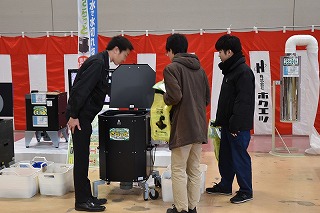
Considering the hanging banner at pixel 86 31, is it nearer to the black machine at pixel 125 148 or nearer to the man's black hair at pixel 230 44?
the black machine at pixel 125 148

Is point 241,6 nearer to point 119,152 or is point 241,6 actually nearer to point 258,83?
point 258,83

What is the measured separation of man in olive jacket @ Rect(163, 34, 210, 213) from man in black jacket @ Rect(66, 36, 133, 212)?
0.58 metres

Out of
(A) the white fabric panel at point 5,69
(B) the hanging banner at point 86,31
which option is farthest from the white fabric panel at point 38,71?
(B) the hanging banner at point 86,31

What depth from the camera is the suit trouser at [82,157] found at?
3.59 metres

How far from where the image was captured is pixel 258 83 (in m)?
7.16

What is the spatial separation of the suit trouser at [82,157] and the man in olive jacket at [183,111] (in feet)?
2.65

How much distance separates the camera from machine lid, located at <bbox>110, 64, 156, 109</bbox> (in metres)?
4.31

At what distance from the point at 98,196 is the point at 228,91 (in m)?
1.71

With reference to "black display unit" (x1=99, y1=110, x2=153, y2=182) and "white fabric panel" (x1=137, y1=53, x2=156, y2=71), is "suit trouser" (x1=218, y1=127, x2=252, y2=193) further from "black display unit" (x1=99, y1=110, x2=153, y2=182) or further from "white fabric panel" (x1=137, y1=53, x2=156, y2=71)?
"white fabric panel" (x1=137, y1=53, x2=156, y2=71)

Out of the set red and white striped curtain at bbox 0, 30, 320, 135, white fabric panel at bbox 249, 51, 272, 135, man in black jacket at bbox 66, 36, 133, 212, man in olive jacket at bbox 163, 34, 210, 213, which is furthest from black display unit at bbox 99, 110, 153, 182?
white fabric panel at bbox 249, 51, 272, 135

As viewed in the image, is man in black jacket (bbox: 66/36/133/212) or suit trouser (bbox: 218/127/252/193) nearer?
man in black jacket (bbox: 66/36/133/212)

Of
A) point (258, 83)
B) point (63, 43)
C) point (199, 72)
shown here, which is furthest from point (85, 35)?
point (258, 83)

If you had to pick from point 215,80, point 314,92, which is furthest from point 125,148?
point 215,80

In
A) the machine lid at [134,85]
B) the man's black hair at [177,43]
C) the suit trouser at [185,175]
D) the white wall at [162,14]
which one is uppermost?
the white wall at [162,14]
